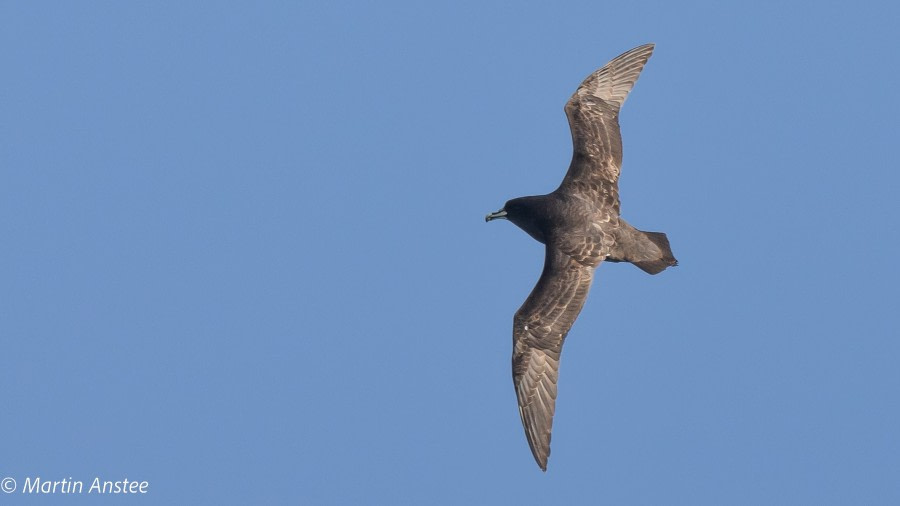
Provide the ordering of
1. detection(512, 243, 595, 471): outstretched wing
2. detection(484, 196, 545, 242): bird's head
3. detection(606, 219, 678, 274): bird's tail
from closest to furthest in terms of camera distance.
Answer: detection(512, 243, 595, 471): outstretched wing, detection(606, 219, 678, 274): bird's tail, detection(484, 196, 545, 242): bird's head

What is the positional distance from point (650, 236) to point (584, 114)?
111 inches

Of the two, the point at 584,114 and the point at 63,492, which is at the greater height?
the point at 584,114

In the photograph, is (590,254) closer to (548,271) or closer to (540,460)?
(548,271)

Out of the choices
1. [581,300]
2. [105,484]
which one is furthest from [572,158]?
[105,484]

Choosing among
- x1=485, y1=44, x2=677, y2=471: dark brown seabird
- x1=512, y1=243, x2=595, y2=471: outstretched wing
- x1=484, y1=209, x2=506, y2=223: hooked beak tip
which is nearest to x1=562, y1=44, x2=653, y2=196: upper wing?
x1=485, y1=44, x2=677, y2=471: dark brown seabird

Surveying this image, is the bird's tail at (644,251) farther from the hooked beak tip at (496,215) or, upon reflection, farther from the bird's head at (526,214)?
the hooked beak tip at (496,215)

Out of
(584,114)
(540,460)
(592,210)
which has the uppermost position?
(584,114)

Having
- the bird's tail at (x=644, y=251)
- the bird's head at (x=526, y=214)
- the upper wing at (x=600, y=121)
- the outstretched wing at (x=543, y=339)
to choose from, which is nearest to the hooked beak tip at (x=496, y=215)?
the bird's head at (x=526, y=214)

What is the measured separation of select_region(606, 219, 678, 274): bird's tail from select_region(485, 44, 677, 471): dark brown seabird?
0.02m

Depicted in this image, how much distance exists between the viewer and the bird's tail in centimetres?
2664

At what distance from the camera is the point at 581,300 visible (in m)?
26.4

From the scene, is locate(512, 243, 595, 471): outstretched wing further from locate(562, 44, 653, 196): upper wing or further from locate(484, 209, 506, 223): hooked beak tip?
locate(484, 209, 506, 223): hooked beak tip

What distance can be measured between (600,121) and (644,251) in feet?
9.32

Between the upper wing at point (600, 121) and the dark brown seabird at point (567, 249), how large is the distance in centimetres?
2
